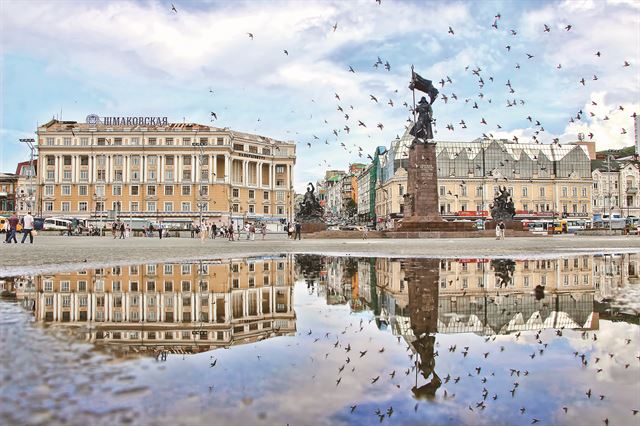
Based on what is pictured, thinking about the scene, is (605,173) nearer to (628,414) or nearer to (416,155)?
(416,155)

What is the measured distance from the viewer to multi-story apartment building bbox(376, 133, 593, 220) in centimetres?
10281

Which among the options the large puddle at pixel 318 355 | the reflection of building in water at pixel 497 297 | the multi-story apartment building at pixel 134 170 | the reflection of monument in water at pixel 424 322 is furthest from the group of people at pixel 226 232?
the large puddle at pixel 318 355

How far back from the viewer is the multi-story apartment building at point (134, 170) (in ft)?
320

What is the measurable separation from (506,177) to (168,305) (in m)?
104

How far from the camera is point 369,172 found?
14175 centimetres

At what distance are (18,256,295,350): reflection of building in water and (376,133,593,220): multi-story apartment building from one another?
9450 centimetres

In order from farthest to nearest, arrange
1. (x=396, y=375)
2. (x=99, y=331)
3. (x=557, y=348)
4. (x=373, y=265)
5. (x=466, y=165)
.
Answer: (x=466, y=165) → (x=373, y=265) → (x=99, y=331) → (x=557, y=348) → (x=396, y=375)

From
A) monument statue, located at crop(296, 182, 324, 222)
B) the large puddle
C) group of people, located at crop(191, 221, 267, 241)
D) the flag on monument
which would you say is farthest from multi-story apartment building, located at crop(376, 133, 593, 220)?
the large puddle

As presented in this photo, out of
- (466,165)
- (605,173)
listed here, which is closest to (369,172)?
(466,165)

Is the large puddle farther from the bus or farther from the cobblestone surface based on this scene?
the bus

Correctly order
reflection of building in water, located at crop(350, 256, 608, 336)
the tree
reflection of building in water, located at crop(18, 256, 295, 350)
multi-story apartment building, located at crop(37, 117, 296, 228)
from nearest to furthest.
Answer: reflection of building in water, located at crop(18, 256, 295, 350)
reflection of building in water, located at crop(350, 256, 608, 336)
multi-story apartment building, located at crop(37, 117, 296, 228)
the tree

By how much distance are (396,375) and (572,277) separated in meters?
8.91

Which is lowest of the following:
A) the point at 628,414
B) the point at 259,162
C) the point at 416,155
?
the point at 628,414

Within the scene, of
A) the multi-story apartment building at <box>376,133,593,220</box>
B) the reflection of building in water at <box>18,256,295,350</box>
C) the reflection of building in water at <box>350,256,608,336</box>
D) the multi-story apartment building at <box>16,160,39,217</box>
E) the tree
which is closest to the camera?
the reflection of building in water at <box>18,256,295,350</box>
